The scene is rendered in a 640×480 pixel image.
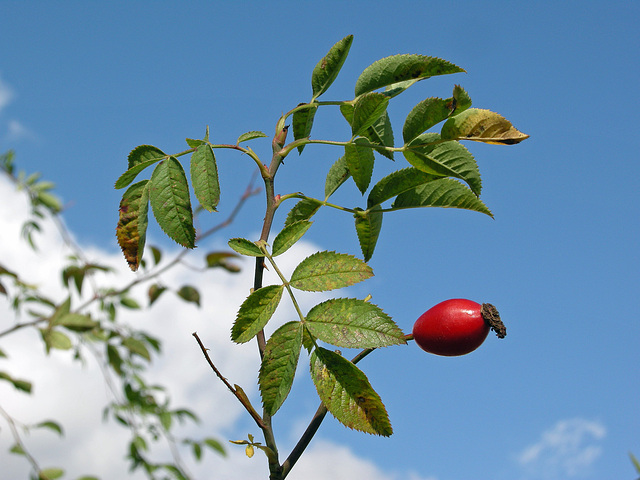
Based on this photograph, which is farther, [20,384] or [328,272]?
[20,384]

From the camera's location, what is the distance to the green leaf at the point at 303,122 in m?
1.49

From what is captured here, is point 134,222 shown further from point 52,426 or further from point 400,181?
point 52,426

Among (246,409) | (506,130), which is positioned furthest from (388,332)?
(506,130)

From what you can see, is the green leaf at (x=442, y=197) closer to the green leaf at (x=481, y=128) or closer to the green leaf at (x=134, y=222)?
the green leaf at (x=481, y=128)

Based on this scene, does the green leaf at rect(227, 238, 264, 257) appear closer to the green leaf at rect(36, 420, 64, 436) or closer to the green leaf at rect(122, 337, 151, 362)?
the green leaf at rect(122, 337, 151, 362)

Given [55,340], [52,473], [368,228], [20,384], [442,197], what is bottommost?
[52,473]

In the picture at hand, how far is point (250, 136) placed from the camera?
1438mm

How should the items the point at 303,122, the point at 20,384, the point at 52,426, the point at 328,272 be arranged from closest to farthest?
the point at 328,272
the point at 303,122
the point at 20,384
the point at 52,426

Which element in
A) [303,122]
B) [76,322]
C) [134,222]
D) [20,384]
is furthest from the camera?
[20,384]

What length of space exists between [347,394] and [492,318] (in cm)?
47

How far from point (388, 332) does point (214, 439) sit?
2.91 m

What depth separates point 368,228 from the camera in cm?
146

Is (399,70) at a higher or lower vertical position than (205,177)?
higher

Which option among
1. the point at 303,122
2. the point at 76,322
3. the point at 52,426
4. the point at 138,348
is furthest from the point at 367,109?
the point at 52,426
